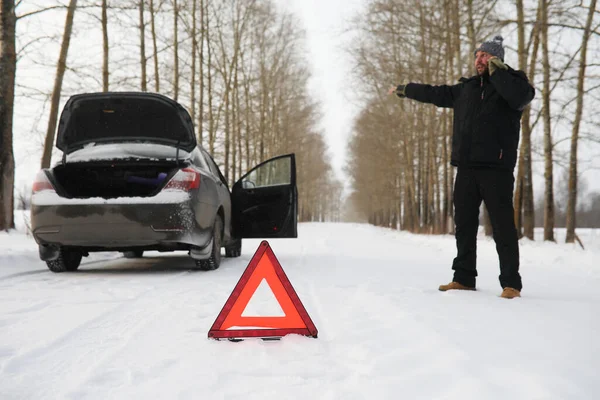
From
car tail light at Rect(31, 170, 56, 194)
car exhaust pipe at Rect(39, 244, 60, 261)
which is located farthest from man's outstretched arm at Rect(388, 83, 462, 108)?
car exhaust pipe at Rect(39, 244, 60, 261)

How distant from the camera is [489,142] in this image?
3848mm

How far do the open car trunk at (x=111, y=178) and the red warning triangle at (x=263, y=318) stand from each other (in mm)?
2715

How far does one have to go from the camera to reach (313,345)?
2.40 meters

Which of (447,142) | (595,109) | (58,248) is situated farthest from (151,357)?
(447,142)

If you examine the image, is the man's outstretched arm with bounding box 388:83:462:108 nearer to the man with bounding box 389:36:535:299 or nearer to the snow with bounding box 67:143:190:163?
the man with bounding box 389:36:535:299

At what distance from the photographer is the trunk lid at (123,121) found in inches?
208

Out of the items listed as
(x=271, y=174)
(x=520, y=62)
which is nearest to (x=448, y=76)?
(x=520, y=62)

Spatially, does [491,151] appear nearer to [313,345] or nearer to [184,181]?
[313,345]

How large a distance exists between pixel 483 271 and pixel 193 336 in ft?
15.7

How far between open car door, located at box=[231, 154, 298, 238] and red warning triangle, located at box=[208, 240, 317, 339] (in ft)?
12.5

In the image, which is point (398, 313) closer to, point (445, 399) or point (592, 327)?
point (592, 327)

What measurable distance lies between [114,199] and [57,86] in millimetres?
8983

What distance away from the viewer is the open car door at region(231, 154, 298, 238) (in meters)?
6.59

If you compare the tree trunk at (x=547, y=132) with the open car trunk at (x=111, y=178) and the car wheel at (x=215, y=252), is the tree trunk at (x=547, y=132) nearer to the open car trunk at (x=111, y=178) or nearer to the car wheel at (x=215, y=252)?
the car wheel at (x=215, y=252)
